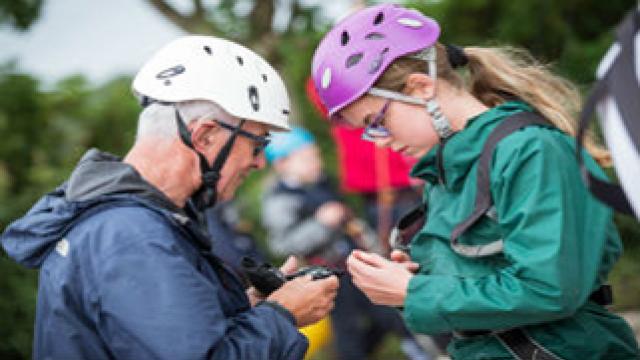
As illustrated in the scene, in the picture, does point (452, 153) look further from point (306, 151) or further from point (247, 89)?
point (306, 151)

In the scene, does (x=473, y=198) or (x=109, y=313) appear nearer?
(x=109, y=313)

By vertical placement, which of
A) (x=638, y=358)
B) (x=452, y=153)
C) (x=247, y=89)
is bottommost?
(x=638, y=358)

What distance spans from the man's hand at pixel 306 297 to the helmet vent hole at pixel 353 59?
744 millimetres

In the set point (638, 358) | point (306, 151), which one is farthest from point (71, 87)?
point (638, 358)

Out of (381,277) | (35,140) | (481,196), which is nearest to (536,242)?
(481,196)

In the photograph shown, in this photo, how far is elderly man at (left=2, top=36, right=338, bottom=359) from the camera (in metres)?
2.62

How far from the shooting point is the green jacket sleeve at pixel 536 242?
265cm

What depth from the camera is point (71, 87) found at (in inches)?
449

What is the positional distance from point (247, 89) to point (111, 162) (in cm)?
51

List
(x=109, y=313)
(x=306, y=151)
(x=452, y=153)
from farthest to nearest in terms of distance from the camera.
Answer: (x=306, y=151) → (x=452, y=153) → (x=109, y=313)

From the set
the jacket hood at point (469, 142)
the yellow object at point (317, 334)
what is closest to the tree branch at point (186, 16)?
the yellow object at point (317, 334)

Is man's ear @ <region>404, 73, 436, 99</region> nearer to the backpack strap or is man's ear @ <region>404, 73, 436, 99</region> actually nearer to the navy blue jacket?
the backpack strap

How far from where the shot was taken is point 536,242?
2.67 metres

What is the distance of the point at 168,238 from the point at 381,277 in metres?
0.76
